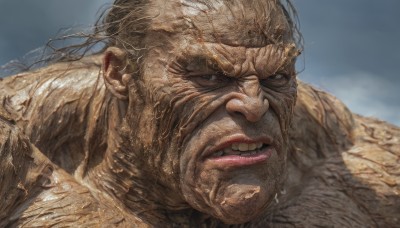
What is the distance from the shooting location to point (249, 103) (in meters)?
4.96

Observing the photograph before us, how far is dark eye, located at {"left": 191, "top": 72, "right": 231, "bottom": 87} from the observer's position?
201 inches

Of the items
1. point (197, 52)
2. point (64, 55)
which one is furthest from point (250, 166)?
point (64, 55)

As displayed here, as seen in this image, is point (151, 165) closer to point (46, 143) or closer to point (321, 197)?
point (46, 143)

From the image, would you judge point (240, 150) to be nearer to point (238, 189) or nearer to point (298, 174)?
point (238, 189)

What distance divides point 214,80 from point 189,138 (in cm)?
33

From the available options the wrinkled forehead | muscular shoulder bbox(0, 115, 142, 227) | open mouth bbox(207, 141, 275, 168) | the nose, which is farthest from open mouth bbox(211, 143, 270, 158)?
muscular shoulder bbox(0, 115, 142, 227)

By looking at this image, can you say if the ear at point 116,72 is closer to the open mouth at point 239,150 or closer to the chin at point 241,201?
the open mouth at point 239,150

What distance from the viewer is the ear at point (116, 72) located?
5438 millimetres

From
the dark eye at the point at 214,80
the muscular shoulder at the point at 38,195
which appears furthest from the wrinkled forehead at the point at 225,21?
the muscular shoulder at the point at 38,195

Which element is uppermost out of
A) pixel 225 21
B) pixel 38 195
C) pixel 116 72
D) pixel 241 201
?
pixel 225 21

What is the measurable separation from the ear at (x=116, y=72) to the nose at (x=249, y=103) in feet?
2.30

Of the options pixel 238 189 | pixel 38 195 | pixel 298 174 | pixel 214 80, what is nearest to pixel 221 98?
pixel 214 80

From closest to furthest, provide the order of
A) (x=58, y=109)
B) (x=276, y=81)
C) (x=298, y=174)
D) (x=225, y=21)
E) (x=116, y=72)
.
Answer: (x=225, y=21) < (x=276, y=81) < (x=116, y=72) < (x=58, y=109) < (x=298, y=174)

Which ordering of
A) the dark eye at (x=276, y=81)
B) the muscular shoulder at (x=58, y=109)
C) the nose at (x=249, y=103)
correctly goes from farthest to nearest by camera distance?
the muscular shoulder at (x=58, y=109), the dark eye at (x=276, y=81), the nose at (x=249, y=103)
